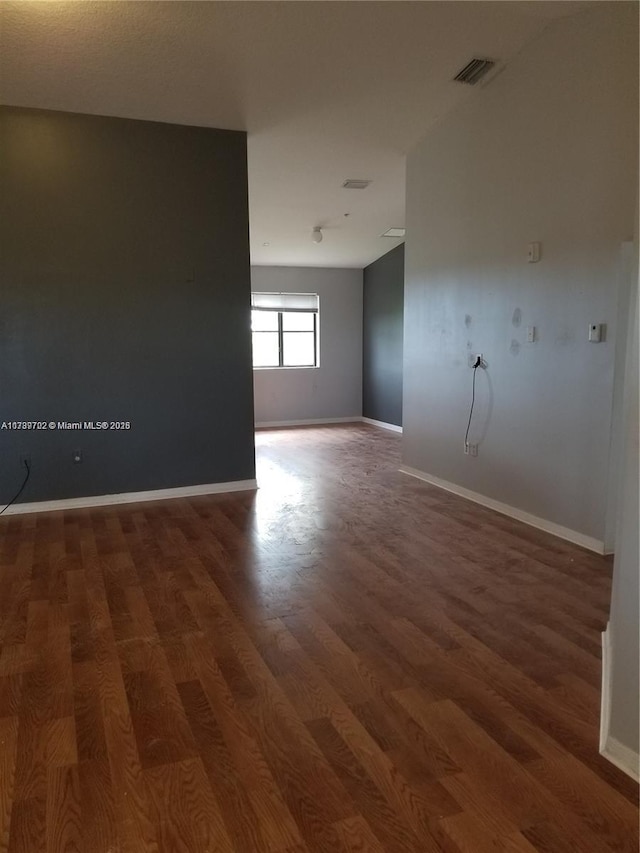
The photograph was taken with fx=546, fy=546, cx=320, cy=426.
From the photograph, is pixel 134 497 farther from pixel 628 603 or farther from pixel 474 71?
pixel 474 71

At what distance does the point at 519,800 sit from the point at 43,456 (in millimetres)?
4093

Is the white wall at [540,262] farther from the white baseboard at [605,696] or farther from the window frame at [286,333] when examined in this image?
the window frame at [286,333]

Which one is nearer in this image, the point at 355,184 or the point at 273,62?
the point at 273,62

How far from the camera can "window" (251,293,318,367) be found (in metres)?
9.24

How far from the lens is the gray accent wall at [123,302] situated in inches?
167

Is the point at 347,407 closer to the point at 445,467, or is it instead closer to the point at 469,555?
the point at 445,467

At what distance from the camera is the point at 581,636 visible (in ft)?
7.77

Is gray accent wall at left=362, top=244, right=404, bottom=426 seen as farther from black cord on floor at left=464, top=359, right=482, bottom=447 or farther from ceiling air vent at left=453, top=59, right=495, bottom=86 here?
ceiling air vent at left=453, top=59, right=495, bottom=86

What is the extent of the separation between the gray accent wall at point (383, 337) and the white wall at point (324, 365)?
0.18 metres

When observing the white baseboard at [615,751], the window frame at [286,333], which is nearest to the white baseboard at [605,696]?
the white baseboard at [615,751]

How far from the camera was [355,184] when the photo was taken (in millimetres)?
5961

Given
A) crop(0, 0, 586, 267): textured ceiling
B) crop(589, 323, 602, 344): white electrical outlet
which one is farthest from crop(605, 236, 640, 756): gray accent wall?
crop(0, 0, 586, 267): textured ceiling

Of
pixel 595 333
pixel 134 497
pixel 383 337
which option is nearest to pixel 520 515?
pixel 595 333

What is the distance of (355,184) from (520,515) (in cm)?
398
